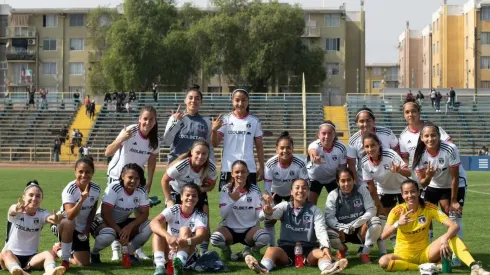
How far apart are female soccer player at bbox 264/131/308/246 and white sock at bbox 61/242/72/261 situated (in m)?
2.29

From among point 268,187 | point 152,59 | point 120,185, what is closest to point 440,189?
point 268,187

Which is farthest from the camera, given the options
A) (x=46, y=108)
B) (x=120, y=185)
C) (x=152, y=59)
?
(x=152, y=59)

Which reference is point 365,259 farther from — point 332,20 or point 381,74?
point 381,74

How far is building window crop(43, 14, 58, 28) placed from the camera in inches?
2461

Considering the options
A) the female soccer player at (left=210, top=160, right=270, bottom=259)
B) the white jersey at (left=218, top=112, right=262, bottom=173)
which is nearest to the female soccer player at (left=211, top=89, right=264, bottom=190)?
the white jersey at (left=218, top=112, right=262, bottom=173)

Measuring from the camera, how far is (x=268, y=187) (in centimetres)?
962

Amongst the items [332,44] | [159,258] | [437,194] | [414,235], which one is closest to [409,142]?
[437,194]

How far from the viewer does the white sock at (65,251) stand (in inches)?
335

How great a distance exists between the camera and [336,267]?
25.9ft

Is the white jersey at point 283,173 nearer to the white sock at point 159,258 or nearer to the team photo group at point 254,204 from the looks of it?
the team photo group at point 254,204

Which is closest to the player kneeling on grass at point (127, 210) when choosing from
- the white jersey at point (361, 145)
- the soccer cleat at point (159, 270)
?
the soccer cleat at point (159, 270)

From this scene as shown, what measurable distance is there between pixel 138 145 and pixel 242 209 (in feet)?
4.84

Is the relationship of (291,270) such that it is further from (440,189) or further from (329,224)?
(440,189)

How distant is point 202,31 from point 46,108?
40.1 feet
